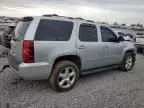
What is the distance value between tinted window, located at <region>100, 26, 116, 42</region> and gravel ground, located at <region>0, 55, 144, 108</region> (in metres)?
1.31

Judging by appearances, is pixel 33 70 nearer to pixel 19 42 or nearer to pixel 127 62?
pixel 19 42

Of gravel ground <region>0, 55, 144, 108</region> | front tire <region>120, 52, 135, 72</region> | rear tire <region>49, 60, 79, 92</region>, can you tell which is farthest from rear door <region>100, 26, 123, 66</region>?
rear tire <region>49, 60, 79, 92</region>

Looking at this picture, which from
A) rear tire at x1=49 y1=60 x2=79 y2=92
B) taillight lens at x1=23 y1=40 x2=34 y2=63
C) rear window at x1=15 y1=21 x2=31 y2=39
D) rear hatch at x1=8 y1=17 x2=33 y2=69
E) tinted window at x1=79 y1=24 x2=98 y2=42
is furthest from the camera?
tinted window at x1=79 y1=24 x2=98 y2=42

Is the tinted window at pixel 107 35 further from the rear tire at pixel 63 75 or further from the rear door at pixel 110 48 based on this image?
the rear tire at pixel 63 75

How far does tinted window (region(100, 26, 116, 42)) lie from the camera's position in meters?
5.82

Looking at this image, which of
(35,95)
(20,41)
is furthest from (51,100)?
(20,41)

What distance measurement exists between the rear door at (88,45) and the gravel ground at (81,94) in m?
0.67

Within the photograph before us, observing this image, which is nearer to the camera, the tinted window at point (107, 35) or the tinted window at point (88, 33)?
the tinted window at point (88, 33)

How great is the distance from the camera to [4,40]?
9.09 metres

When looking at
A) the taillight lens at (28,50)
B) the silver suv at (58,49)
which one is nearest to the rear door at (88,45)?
the silver suv at (58,49)

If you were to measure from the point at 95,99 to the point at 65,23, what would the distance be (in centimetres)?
208

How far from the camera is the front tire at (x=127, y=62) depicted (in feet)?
22.8

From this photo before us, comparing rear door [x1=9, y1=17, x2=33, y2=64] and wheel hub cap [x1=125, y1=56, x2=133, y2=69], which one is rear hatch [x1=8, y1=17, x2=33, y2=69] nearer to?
rear door [x1=9, y1=17, x2=33, y2=64]

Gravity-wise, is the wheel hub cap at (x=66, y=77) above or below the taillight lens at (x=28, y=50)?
below
